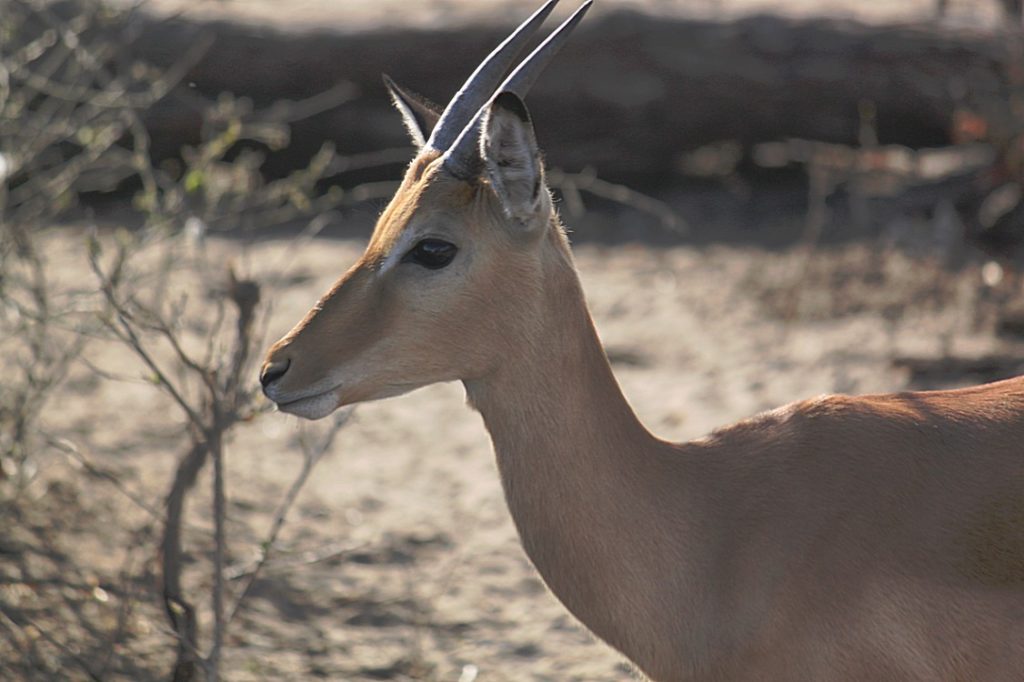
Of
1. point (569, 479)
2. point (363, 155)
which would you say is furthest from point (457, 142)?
point (363, 155)

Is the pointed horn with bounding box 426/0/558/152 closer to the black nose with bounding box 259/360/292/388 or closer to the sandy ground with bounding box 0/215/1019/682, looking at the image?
the black nose with bounding box 259/360/292/388

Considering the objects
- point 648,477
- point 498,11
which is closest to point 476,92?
point 648,477

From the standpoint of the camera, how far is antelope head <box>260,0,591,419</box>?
3.15 m

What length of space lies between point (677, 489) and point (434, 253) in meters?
0.83

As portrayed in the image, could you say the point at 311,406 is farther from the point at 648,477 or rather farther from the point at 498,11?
the point at 498,11

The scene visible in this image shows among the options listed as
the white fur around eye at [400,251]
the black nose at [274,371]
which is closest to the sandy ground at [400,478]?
the black nose at [274,371]

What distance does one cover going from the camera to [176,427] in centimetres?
654

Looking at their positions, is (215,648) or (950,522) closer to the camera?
(950,522)

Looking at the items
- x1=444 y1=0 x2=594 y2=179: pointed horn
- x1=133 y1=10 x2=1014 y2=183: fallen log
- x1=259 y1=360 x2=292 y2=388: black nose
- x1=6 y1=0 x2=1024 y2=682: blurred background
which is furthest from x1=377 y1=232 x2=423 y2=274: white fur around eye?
x1=133 y1=10 x2=1014 y2=183: fallen log

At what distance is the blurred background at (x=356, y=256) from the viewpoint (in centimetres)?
482

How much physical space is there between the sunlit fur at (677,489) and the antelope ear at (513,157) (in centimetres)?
3

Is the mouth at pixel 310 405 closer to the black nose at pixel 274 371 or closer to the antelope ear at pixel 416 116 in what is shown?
the black nose at pixel 274 371

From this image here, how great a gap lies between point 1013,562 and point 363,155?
661cm

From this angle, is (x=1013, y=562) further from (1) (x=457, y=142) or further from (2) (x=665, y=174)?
(2) (x=665, y=174)
